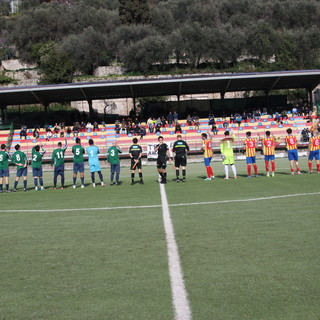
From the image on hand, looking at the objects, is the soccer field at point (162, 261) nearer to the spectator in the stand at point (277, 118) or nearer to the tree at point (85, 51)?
the spectator in the stand at point (277, 118)

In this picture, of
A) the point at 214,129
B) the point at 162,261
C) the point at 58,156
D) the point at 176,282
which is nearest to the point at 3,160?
the point at 58,156

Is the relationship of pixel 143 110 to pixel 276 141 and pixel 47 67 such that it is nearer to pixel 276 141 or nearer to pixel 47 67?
pixel 47 67

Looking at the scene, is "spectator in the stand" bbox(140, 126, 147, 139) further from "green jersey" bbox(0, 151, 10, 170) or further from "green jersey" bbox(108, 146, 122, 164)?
"green jersey" bbox(0, 151, 10, 170)

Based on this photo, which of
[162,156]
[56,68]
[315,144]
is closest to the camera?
[162,156]

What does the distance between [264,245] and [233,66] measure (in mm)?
72502

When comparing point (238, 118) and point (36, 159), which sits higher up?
point (238, 118)

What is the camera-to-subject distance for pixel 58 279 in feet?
17.9

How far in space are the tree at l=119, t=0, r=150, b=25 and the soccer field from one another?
82.4 metres

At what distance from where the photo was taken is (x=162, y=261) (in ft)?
19.9

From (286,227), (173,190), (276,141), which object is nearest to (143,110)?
(276,141)

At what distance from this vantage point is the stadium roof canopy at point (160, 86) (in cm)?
4178

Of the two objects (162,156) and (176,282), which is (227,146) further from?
(176,282)

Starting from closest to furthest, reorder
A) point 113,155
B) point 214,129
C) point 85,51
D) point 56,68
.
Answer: point 113,155
point 214,129
point 56,68
point 85,51

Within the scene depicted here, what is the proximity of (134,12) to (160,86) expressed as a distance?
49630 mm
